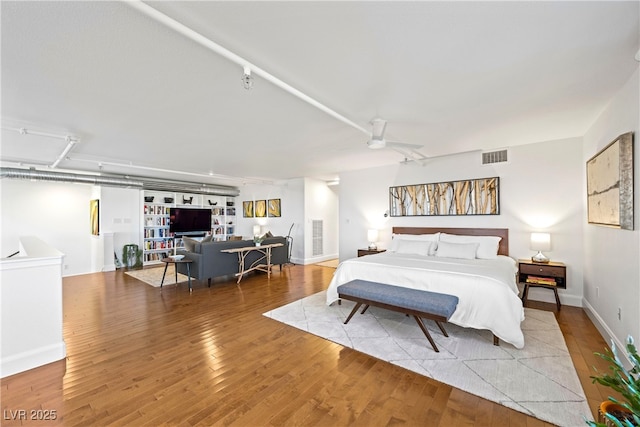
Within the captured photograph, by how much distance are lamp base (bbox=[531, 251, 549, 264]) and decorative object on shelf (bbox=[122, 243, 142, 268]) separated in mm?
9274

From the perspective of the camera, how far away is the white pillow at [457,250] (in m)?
4.40

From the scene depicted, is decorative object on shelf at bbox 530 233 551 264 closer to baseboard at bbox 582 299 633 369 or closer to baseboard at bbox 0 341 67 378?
baseboard at bbox 582 299 633 369

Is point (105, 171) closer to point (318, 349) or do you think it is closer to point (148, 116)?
point (148, 116)

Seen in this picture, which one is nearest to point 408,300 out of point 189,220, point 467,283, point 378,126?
point 467,283

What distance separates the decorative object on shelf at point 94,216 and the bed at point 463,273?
681cm

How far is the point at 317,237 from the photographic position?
828 cm

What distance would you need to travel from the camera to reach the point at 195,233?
896cm

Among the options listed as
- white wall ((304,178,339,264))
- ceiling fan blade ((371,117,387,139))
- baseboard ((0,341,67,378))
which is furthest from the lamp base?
baseboard ((0,341,67,378))

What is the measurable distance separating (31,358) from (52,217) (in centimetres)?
581

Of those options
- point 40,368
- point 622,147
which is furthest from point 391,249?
point 40,368

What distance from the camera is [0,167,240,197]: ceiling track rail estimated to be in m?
5.46

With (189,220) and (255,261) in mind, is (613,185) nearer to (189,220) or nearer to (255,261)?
(255,261)

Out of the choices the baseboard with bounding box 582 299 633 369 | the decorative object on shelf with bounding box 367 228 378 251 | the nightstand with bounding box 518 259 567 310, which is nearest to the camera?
the baseboard with bounding box 582 299 633 369

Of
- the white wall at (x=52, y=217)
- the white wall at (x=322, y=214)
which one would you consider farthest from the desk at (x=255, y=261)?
the white wall at (x=52, y=217)
